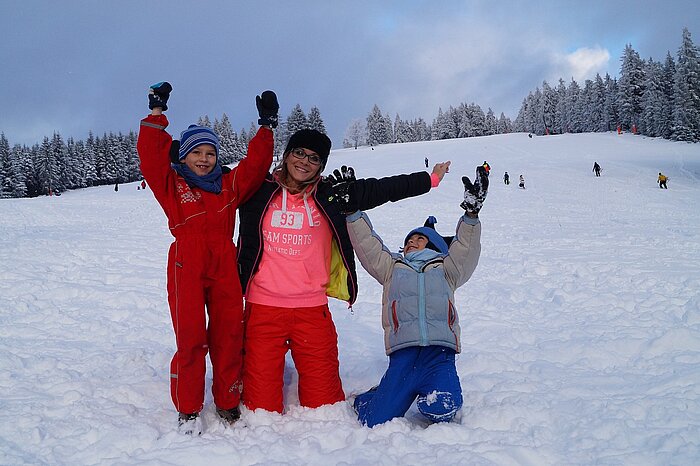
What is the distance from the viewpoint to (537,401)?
359 cm

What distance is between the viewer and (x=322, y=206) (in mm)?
3674

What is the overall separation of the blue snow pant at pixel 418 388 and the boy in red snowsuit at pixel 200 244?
1116mm

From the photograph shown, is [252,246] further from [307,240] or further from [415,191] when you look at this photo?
[415,191]

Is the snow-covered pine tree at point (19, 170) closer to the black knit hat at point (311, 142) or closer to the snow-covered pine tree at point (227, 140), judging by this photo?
the snow-covered pine tree at point (227, 140)

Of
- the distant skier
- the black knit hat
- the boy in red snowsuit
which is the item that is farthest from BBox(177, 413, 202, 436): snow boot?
the distant skier

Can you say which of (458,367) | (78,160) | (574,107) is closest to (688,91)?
(574,107)

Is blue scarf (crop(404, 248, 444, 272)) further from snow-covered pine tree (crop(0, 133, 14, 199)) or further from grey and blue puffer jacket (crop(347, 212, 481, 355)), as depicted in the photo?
snow-covered pine tree (crop(0, 133, 14, 199))

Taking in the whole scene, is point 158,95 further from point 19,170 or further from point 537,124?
point 537,124

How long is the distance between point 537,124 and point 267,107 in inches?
4038

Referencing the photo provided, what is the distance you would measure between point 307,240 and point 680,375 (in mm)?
3585

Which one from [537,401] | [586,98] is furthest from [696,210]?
[586,98]

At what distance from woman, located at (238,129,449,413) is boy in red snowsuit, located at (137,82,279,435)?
0.17 meters

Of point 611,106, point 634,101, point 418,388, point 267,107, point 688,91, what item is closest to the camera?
point 418,388

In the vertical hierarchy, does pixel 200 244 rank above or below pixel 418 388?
above
